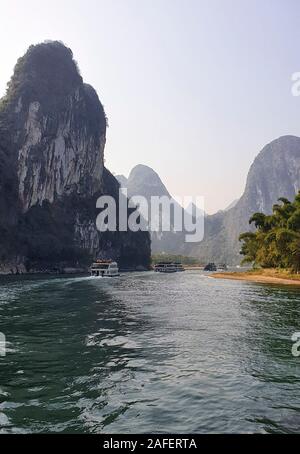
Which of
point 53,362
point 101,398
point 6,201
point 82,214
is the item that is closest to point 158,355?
point 53,362

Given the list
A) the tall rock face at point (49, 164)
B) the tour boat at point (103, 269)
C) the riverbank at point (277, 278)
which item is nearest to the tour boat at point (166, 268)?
the tall rock face at point (49, 164)

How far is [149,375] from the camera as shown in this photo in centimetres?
1592

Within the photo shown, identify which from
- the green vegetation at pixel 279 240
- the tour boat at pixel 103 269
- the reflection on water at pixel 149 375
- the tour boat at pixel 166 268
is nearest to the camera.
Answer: the reflection on water at pixel 149 375

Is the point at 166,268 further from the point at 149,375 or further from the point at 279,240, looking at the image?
the point at 149,375

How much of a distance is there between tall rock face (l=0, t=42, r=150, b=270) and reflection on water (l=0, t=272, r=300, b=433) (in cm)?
10784

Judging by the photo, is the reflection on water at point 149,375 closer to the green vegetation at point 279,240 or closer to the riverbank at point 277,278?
the riverbank at point 277,278

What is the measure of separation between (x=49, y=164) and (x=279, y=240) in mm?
103857

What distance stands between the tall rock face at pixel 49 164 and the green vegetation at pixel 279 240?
7296 cm

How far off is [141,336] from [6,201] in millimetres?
120021

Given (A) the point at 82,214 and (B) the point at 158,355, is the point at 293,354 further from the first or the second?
(A) the point at 82,214

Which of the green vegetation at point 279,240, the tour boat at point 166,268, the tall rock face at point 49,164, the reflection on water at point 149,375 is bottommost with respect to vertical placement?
the tour boat at point 166,268

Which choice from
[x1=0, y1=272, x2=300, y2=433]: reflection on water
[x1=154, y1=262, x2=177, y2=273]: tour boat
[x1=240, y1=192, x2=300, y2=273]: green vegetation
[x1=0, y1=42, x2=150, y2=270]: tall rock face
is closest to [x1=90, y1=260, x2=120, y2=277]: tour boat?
[x1=0, y1=42, x2=150, y2=270]: tall rock face

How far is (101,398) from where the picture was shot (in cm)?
1334

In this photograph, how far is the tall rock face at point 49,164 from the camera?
140875 mm
